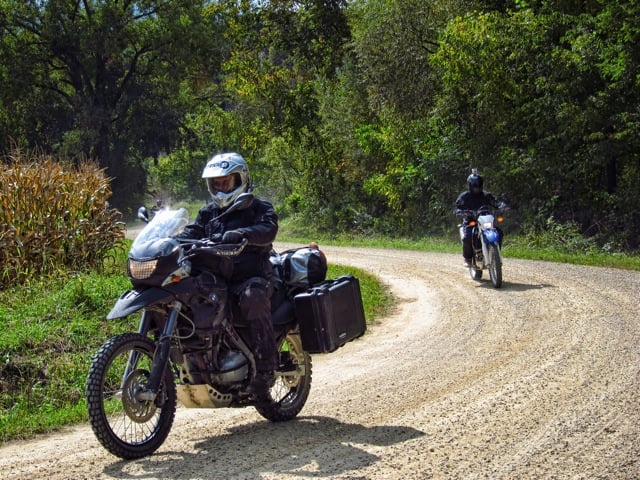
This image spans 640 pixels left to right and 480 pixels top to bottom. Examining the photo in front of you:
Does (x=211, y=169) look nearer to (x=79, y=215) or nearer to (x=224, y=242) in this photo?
(x=224, y=242)

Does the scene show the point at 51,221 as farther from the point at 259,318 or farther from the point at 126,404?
the point at 126,404

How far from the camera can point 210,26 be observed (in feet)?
143

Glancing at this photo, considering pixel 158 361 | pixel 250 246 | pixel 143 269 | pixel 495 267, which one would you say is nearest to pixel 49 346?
pixel 250 246

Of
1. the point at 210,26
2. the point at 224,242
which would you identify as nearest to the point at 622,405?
the point at 224,242

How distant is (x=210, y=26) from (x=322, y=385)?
120 feet

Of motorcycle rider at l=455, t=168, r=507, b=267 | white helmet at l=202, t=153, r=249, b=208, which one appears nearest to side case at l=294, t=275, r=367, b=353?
white helmet at l=202, t=153, r=249, b=208

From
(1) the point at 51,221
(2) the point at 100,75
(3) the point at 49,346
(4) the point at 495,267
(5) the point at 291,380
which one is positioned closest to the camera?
(5) the point at 291,380

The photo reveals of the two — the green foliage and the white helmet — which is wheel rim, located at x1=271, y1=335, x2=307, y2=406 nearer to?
the white helmet

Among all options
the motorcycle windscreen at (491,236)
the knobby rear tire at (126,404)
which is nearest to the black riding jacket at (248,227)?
the knobby rear tire at (126,404)

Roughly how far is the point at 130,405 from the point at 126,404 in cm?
3

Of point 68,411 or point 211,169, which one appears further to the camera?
point 68,411

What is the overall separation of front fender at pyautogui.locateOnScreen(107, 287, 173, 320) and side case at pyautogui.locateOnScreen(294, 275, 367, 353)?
4.56ft

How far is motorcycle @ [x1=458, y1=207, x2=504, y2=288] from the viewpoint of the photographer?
1603 centimetres

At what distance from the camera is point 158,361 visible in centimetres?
633
